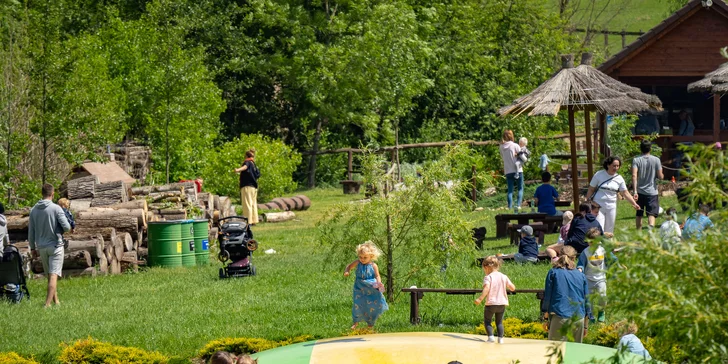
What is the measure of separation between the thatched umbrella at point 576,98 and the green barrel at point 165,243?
21.1ft

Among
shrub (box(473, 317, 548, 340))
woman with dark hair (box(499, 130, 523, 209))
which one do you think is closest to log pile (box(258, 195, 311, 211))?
woman with dark hair (box(499, 130, 523, 209))

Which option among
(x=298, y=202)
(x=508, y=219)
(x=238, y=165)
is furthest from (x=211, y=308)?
(x=238, y=165)

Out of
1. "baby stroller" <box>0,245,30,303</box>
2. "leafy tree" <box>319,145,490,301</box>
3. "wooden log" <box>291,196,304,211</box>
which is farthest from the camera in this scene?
"wooden log" <box>291,196,304,211</box>

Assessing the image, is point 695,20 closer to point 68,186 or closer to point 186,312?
point 68,186

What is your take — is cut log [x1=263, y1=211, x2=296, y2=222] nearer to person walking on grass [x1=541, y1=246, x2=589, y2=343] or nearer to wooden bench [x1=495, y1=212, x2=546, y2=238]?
wooden bench [x1=495, y1=212, x2=546, y2=238]

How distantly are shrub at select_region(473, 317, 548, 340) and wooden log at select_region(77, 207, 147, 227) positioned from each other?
9.33m

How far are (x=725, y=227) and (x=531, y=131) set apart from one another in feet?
90.5

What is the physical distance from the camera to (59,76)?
70.4ft

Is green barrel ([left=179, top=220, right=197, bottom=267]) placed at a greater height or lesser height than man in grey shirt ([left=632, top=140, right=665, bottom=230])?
lesser

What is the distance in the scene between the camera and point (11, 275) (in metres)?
16.2

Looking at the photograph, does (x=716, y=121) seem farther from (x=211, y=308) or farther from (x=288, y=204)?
(x=211, y=308)

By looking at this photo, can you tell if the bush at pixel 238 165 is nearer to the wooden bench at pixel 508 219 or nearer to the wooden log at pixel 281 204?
the wooden log at pixel 281 204

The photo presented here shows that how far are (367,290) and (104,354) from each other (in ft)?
9.73

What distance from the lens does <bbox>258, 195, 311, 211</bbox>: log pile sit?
2847 centimetres
